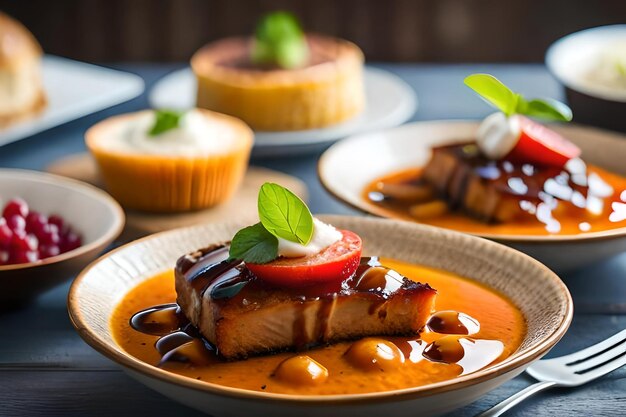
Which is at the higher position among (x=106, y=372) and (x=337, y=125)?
(x=106, y=372)

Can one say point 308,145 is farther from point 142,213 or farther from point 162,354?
point 162,354

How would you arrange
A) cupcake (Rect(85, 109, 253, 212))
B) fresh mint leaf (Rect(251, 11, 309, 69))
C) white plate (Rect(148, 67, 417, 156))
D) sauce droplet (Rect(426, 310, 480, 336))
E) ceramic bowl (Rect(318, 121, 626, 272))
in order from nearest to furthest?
sauce droplet (Rect(426, 310, 480, 336)) < ceramic bowl (Rect(318, 121, 626, 272)) < cupcake (Rect(85, 109, 253, 212)) < white plate (Rect(148, 67, 417, 156)) < fresh mint leaf (Rect(251, 11, 309, 69))

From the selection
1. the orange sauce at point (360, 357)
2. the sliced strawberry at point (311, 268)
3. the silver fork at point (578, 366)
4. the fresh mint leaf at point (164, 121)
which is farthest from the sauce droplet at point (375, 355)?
the fresh mint leaf at point (164, 121)

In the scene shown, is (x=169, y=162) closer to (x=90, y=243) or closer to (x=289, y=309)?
(x=90, y=243)

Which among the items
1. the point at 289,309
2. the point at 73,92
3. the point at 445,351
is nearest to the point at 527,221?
the point at 445,351

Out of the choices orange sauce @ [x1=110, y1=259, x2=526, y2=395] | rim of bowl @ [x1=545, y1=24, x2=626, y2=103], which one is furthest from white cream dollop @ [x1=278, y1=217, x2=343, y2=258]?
rim of bowl @ [x1=545, y1=24, x2=626, y2=103]

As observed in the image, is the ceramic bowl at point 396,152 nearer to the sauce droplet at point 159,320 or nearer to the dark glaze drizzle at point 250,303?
the dark glaze drizzle at point 250,303

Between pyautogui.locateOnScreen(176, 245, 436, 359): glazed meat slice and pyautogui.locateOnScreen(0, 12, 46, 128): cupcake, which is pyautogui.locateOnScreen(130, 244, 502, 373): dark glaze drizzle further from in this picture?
pyautogui.locateOnScreen(0, 12, 46, 128): cupcake
